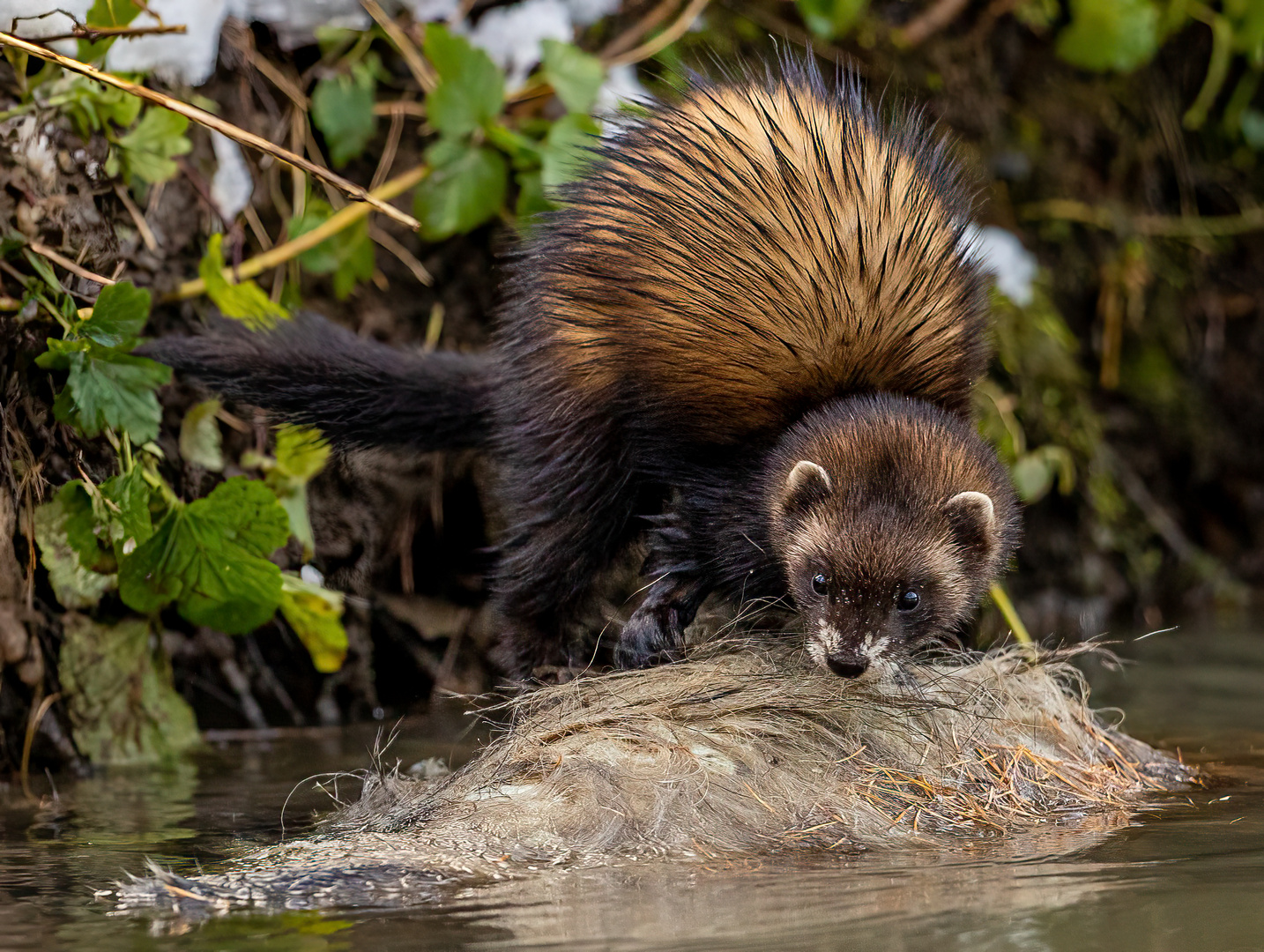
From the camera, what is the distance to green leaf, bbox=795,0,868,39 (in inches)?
241

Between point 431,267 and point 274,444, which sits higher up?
point 431,267

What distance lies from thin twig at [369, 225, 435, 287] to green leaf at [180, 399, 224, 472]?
1.22 m

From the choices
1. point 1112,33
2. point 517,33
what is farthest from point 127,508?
point 1112,33

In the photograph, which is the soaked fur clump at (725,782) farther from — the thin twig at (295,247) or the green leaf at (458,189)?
the green leaf at (458,189)

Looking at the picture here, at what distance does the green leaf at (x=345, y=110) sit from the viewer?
549 cm

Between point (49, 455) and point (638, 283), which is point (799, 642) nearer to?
point (638, 283)

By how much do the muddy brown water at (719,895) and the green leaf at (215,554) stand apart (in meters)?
0.58

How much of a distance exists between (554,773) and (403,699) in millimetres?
2251

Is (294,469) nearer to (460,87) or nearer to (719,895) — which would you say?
(460,87)

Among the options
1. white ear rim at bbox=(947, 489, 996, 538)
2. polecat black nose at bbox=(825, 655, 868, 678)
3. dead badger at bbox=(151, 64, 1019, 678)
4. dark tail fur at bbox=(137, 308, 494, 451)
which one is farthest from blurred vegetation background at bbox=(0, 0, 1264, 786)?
polecat black nose at bbox=(825, 655, 868, 678)

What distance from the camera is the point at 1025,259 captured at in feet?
22.6

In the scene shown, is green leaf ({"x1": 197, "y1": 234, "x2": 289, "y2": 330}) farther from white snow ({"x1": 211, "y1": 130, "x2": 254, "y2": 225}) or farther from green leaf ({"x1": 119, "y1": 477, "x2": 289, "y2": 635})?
green leaf ({"x1": 119, "y1": 477, "x2": 289, "y2": 635})

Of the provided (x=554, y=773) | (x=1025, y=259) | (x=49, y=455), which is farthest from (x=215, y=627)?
(x=1025, y=259)

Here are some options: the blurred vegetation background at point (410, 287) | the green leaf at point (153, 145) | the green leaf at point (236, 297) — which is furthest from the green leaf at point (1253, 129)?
the green leaf at point (153, 145)
